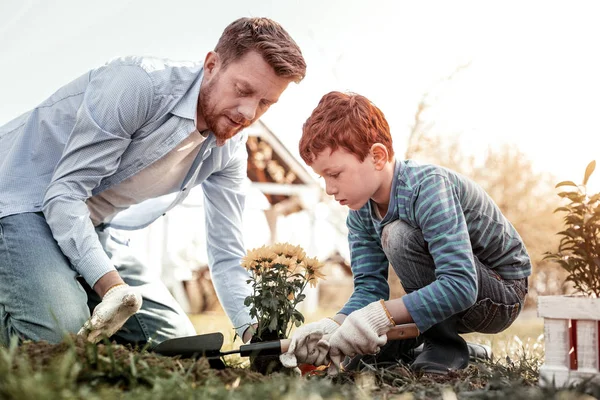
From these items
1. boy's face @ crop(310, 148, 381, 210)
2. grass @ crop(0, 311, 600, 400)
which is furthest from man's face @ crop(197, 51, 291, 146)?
grass @ crop(0, 311, 600, 400)

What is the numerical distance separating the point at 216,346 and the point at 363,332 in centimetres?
50

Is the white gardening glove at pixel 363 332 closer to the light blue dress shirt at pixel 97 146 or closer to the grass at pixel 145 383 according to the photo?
the grass at pixel 145 383

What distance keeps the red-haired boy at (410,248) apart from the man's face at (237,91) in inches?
10.3

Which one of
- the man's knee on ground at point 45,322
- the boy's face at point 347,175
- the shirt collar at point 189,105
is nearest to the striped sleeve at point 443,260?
the boy's face at point 347,175

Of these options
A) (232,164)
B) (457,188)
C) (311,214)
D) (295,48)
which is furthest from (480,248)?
(311,214)

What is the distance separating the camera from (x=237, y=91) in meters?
2.45

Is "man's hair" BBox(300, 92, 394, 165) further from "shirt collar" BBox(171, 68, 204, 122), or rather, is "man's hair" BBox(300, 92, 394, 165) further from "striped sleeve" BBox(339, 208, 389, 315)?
"shirt collar" BBox(171, 68, 204, 122)

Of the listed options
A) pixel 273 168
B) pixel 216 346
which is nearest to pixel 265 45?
pixel 216 346

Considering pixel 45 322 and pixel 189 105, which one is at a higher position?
pixel 189 105

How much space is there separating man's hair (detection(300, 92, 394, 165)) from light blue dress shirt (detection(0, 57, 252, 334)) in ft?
1.97

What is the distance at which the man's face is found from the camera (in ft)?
8.01

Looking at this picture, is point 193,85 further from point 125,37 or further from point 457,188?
point 125,37

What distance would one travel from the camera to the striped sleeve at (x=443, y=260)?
1.98 m

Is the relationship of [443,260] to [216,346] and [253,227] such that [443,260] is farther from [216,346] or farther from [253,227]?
[253,227]
